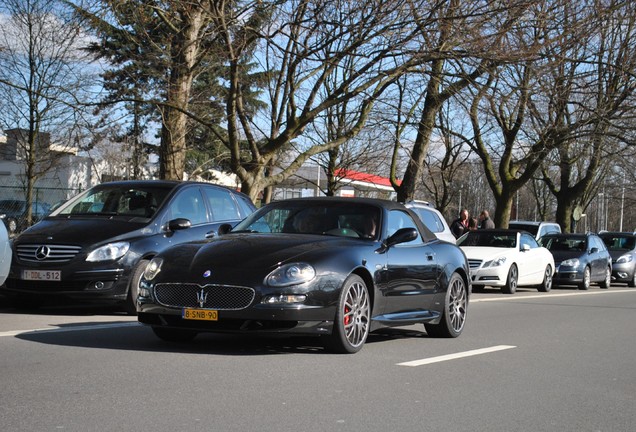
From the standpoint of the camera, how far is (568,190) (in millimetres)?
42156

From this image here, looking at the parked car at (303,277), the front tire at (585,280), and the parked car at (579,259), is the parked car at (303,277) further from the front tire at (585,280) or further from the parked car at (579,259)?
the front tire at (585,280)

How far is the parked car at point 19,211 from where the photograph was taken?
2476 cm

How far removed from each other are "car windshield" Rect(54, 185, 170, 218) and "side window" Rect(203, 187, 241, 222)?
0.82 m

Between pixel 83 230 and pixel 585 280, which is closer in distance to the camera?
pixel 83 230

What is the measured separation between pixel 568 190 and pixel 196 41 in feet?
87.1

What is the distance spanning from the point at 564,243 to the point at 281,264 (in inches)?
778

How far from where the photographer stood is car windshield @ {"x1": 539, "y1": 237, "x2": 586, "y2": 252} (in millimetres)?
25797

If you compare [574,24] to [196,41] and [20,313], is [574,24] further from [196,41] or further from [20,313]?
[20,313]

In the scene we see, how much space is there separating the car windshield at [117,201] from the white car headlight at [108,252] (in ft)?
2.94

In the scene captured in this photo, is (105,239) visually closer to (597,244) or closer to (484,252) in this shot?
(484,252)

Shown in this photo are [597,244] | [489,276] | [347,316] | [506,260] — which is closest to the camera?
[347,316]

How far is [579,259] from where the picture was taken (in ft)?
81.6

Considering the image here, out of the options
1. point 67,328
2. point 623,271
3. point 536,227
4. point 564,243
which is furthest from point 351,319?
point 623,271

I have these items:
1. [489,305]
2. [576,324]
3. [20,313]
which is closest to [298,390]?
[20,313]
